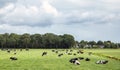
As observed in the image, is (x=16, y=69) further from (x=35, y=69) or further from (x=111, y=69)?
(x=111, y=69)

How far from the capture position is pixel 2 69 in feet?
120

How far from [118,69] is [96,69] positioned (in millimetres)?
2700

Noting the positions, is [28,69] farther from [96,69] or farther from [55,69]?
[96,69]

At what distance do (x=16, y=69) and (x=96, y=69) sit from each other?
9417 millimetres

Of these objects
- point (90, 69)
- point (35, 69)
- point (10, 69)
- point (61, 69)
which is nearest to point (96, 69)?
point (90, 69)

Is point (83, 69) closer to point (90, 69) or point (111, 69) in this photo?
point (90, 69)

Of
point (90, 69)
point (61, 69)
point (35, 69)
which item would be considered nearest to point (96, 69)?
point (90, 69)

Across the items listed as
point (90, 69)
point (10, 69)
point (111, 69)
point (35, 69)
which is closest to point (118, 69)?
point (111, 69)

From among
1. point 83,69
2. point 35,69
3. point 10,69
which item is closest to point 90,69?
point 83,69

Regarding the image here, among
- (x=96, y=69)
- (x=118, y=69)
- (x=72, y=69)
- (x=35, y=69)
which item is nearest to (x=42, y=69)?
(x=35, y=69)

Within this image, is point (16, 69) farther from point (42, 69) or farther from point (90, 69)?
point (90, 69)

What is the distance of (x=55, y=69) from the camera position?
3647 centimetres

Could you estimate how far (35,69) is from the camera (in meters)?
36.2

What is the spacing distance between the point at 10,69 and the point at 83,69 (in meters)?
8.52
